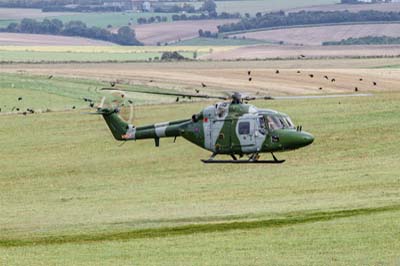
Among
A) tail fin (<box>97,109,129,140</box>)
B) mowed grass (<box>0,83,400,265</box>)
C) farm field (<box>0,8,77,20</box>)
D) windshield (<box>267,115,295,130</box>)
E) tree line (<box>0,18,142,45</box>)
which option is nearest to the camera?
mowed grass (<box>0,83,400,265</box>)

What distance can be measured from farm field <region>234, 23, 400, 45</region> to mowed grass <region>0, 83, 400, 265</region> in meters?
65.6

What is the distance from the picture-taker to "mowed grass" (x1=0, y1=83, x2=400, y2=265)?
80.1 ft

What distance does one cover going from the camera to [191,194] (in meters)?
35.4

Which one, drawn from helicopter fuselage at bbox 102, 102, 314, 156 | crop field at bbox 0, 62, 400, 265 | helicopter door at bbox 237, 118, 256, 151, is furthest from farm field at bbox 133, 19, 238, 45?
helicopter door at bbox 237, 118, 256, 151

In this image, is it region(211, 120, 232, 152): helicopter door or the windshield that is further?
region(211, 120, 232, 152): helicopter door

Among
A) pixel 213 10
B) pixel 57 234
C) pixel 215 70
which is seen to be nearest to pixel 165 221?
pixel 57 234

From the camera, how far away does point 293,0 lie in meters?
188

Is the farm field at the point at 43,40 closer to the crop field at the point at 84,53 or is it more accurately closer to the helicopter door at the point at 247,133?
the crop field at the point at 84,53

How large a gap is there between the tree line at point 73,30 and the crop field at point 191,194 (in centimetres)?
7798

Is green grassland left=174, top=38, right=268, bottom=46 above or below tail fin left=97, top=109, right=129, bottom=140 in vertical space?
below

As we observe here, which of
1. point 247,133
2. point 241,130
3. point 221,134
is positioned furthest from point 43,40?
point 247,133

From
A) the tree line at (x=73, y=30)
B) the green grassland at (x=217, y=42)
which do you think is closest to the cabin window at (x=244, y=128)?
the green grassland at (x=217, y=42)

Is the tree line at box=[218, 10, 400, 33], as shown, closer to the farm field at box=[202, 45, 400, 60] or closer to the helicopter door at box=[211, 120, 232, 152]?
the farm field at box=[202, 45, 400, 60]

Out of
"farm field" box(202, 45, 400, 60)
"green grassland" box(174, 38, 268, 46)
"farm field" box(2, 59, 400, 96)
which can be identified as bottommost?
"green grassland" box(174, 38, 268, 46)
